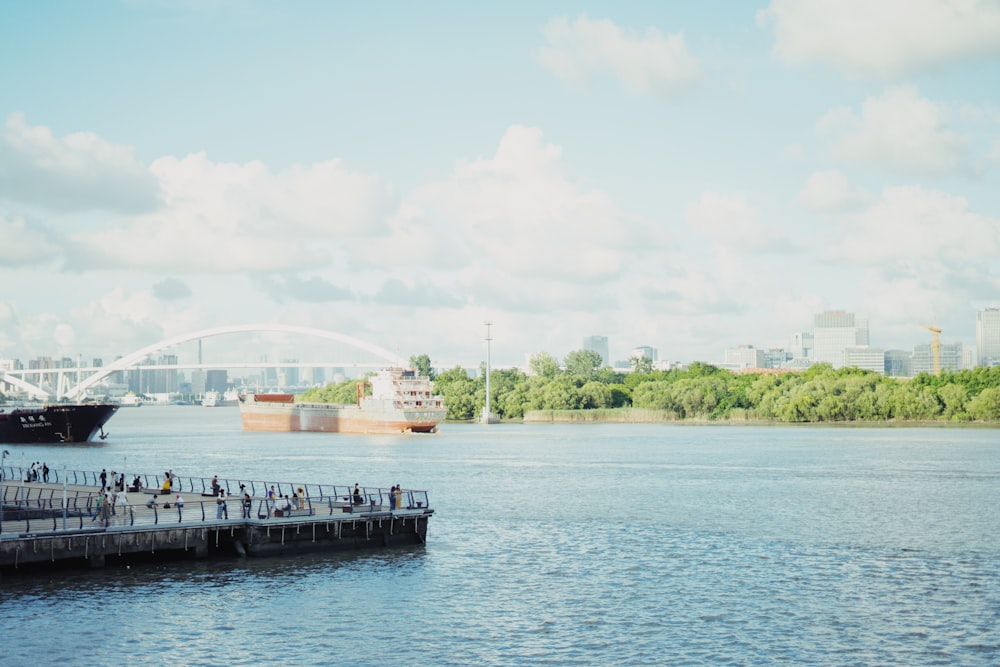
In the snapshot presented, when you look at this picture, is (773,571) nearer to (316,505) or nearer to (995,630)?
(995,630)

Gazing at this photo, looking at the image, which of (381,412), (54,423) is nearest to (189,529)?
(54,423)

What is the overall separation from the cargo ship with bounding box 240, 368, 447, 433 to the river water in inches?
2941

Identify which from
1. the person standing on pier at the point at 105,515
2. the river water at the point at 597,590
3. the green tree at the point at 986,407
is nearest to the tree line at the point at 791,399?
the green tree at the point at 986,407

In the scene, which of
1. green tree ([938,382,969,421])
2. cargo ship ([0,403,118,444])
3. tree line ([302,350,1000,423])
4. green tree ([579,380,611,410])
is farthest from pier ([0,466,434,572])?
green tree ([579,380,611,410])

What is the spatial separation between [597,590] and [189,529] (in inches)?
587

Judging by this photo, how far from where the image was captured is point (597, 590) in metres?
35.0

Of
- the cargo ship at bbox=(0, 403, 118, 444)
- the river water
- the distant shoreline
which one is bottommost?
the river water

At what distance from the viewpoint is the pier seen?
120ft

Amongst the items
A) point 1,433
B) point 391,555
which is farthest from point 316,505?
point 1,433

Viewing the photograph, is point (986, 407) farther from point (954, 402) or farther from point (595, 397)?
point (595, 397)

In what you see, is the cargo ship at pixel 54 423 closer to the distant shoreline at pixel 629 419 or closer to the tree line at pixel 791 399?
the distant shoreline at pixel 629 419

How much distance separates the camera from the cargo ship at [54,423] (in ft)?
409

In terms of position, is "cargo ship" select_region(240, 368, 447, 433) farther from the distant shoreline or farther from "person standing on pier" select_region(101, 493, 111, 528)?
"person standing on pier" select_region(101, 493, 111, 528)

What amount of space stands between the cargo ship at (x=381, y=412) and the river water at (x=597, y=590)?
245ft
